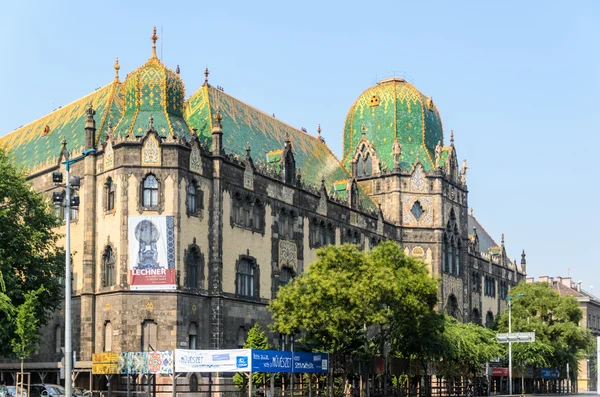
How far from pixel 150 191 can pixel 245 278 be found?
970 cm

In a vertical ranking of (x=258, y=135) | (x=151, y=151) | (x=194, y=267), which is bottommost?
(x=194, y=267)

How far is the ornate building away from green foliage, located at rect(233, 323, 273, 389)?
5.16ft

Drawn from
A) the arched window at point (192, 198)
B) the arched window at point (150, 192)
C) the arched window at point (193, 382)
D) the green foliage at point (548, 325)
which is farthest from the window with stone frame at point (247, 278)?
the green foliage at point (548, 325)

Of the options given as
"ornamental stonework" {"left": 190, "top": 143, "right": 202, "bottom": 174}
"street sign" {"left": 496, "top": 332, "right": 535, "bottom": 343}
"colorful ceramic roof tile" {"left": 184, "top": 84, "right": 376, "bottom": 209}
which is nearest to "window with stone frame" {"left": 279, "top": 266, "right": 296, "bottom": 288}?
"colorful ceramic roof tile" {"left": 184, "top": 84, "right": 376, "bottom": 209}

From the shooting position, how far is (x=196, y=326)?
5469 cm

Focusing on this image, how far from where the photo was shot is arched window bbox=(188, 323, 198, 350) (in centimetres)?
5406

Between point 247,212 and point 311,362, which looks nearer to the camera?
point 311,362

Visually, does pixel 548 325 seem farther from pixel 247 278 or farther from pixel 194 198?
pixel 194 198

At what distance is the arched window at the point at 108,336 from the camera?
2105 inches

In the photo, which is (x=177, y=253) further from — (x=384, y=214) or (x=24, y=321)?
(x=384, y=214)

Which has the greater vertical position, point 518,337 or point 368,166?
point 368,166

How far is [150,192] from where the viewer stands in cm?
5441

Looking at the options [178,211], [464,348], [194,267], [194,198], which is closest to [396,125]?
[464,348]

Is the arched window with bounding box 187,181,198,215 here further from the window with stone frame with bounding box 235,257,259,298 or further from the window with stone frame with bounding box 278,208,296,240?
the window with stone frame with bounding box 278,208,296,240
